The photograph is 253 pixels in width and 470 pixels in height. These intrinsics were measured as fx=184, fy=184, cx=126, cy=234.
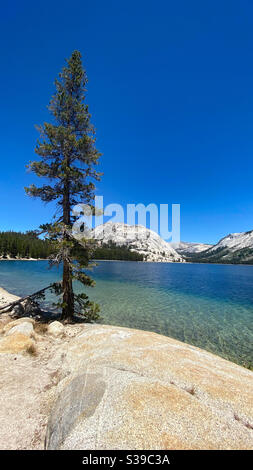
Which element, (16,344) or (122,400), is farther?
(16,344)

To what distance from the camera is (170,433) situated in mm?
3645

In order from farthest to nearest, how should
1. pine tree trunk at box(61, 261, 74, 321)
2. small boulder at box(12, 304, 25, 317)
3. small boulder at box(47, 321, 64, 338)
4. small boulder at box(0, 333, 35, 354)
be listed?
small boulder at box(12, 304, 25, 317) → pine tree trunk at box(61, 261, 74, 321) → small boulder at box(47, 321, 64, 338) → small boulder at box(0, 333, 35, 354)

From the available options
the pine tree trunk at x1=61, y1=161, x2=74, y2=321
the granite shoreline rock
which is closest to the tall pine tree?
the pine tree trunk at x1=61, y1=161, x2=74, y2=321

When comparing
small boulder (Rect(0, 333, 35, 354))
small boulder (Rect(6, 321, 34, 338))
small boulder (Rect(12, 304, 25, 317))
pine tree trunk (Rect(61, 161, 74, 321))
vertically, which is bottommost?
small boulder (Rect(12, 304, 25, 317))

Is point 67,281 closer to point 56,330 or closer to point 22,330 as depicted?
point 56,330

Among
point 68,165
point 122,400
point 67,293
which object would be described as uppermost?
point 68,165

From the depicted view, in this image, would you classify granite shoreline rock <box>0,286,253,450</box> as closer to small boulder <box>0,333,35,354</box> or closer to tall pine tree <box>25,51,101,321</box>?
small boulder <box>0,333,35,354</box>

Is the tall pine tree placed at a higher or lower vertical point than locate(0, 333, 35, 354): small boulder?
higher

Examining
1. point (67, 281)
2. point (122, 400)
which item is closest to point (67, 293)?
point (67, 281)

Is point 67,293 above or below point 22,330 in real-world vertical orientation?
above

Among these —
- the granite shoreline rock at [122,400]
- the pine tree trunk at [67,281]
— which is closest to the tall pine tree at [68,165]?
the pine tree trunk at [67,281]

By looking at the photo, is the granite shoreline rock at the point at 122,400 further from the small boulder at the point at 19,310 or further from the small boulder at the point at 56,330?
the small boulder at the point at 19,310

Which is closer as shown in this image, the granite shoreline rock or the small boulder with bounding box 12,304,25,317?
the granite shoreline rock

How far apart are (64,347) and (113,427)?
6.62 m
